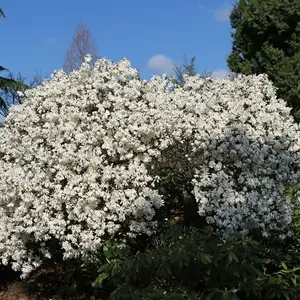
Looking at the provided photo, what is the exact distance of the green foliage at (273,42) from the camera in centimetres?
1327

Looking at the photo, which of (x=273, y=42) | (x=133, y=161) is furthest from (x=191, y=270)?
(x=273, y=42)

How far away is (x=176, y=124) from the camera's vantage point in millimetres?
5945

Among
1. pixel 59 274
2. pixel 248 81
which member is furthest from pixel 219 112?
pixel 59 274

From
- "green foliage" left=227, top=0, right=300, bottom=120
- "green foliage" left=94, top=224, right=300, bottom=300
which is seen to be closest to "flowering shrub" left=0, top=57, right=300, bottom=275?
"green foliage" left=94, top=224, right=300, bottom=300

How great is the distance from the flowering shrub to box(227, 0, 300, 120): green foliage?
6.98 meters

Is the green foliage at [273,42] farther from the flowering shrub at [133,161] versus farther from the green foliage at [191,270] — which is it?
the green foliage at [191,270]

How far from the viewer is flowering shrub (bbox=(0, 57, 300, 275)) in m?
5.72

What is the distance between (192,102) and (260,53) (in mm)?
8313

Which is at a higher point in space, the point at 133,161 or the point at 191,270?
the point at 133,161

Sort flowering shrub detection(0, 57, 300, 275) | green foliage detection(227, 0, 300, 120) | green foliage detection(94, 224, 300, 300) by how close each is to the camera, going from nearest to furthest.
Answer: green foliage detection(94, 224, 300, 300) < flowering shrub detection(0, 57, 300, 275) < green foliage detection(227, 0, 300, 120)

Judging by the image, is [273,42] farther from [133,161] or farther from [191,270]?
[191,270]

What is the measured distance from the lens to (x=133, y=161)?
5.99 m

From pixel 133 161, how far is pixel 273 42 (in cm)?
921

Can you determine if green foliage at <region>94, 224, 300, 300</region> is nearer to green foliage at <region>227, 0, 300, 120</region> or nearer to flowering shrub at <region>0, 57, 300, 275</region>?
flowering shrub at <region>0, 57, 300, 275</region>
